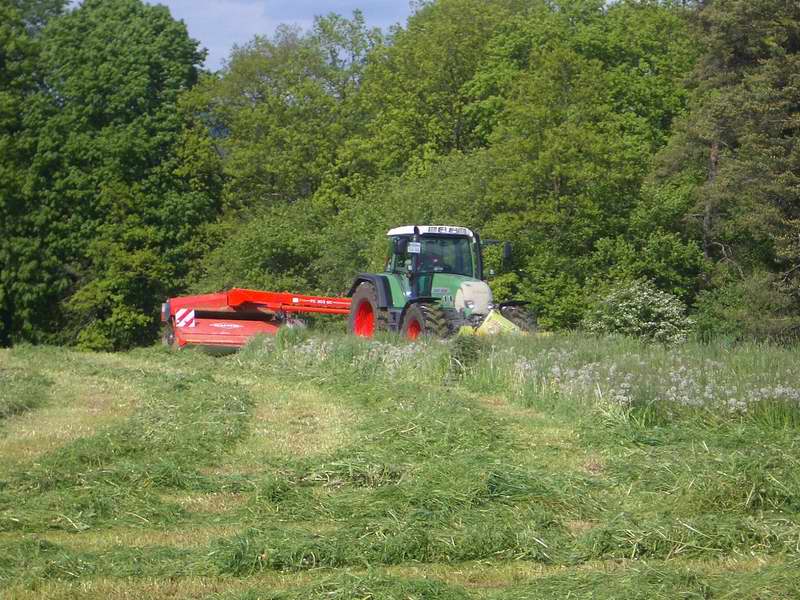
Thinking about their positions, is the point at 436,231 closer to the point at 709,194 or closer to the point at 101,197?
the point at 709,194

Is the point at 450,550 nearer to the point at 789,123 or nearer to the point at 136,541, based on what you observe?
the point at 136,541

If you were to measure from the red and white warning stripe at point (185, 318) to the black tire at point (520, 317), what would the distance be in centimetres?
879

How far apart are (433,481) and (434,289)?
468 inches

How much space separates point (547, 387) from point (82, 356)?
41.7 ft

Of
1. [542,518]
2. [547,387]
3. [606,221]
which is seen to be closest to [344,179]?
[606,221]

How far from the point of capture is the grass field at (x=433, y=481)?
281 inches

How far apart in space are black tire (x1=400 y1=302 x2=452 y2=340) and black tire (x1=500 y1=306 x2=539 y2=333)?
3.78ft

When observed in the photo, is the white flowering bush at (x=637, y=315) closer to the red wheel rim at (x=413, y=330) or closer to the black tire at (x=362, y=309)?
the black tire at (x=362, y=309)

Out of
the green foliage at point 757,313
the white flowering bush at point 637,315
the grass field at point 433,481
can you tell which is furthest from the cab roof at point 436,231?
the green foliage at point 757,313

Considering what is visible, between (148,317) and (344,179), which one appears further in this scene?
(344,179)

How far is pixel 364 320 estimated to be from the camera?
2366cm

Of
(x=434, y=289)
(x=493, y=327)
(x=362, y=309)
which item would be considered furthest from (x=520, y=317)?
(x=362, y=309)

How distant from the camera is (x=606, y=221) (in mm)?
33250

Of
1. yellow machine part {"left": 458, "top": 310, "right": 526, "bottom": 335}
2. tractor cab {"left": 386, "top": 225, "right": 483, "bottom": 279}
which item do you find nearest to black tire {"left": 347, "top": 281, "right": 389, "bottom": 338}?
tractor cab {"left": 386, "top": 225, "right": 483, "bottom": 279}
